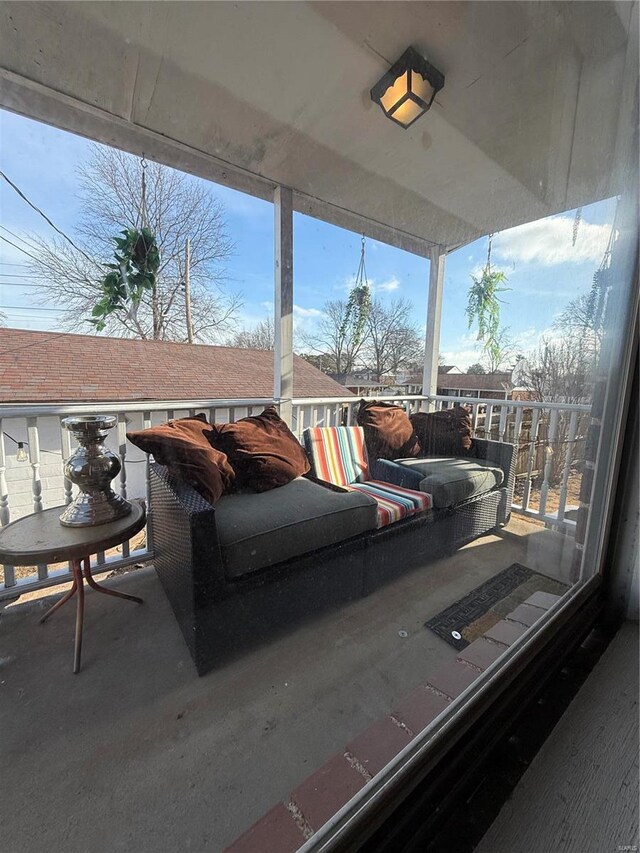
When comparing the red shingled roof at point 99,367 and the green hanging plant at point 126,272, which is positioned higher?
the green hanging plant at point 126,272

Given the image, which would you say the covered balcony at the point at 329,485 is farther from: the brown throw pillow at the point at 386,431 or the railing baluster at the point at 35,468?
the brown throw pillow at the point at 386,431

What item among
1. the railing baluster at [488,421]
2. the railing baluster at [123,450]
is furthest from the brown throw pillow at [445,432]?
the railing baluster at [123,450]

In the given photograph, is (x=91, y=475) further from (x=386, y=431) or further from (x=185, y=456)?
(x=386, y=431)

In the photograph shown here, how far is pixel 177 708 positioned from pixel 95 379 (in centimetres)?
111

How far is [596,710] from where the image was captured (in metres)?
1.00

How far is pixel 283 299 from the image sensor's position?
86.3 inches

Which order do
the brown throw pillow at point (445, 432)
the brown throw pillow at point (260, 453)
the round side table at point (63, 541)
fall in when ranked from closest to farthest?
1. the round side table at point (63, 541)
2. the brown throw pillow at point (260, 453)
3. the brown throw pillow at point (445, 432)

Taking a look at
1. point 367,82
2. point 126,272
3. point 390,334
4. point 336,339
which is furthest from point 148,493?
point 367,82

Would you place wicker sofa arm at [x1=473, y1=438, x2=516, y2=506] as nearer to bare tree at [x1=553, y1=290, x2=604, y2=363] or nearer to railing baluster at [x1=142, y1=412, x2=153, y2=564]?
bare tree at [x1=553, y1=290, x2=604, y2=363]

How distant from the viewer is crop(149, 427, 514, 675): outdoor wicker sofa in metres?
1.25

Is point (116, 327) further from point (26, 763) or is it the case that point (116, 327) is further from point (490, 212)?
point (490, 212)

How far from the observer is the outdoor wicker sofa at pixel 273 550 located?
1.25m

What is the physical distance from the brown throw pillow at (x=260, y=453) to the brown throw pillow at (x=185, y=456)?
208 millimetres

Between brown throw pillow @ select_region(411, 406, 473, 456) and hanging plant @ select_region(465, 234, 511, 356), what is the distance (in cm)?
110
